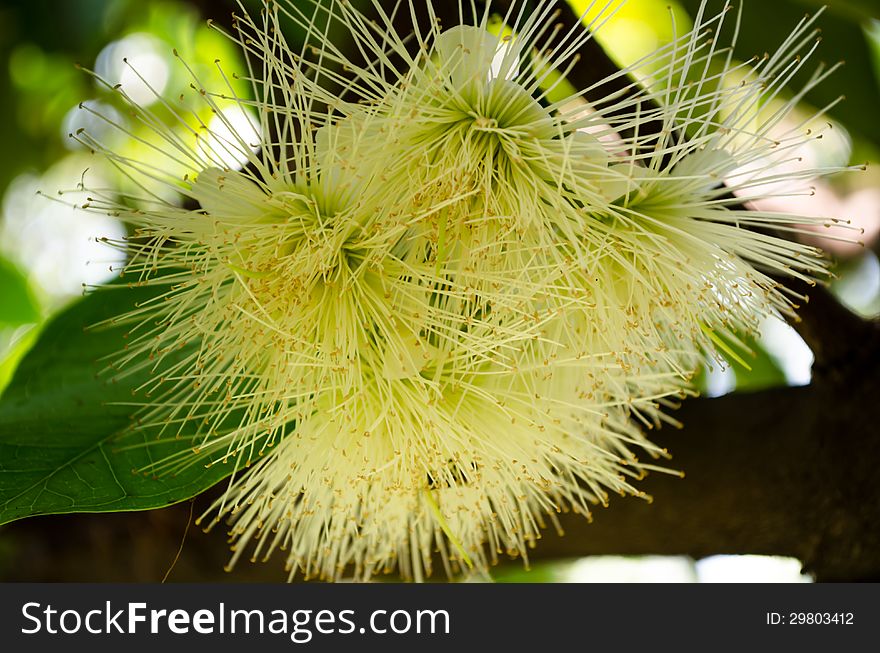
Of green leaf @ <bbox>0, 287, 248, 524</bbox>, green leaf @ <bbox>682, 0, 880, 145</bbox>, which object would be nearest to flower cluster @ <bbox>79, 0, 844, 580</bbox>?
green leaf @ <bbox>0, 287, 248, 524</bbox>

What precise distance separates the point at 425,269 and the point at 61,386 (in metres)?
0.49

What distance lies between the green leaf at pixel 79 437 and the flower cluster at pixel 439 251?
0.03 meters

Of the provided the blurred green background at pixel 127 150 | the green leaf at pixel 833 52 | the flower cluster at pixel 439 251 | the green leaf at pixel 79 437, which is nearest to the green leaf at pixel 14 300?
the blurred green background at pixel 127 150

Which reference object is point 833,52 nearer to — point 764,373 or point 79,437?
point 764,373

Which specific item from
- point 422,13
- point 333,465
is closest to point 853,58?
point 422,13

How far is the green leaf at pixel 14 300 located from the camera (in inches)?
63.6

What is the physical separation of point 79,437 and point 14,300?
32.7 inches

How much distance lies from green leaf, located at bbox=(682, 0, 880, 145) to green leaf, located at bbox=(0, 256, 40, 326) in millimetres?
1283

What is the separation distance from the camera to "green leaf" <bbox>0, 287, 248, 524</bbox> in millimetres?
845

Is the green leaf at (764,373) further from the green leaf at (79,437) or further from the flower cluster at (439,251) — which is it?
the green leaf at (79,437)

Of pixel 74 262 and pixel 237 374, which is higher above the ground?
pixel 74 262

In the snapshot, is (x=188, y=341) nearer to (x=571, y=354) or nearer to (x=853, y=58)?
(x=571, y=354)

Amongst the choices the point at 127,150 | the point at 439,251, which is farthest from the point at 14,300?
the point at 439,251

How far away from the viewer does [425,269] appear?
77 cm
